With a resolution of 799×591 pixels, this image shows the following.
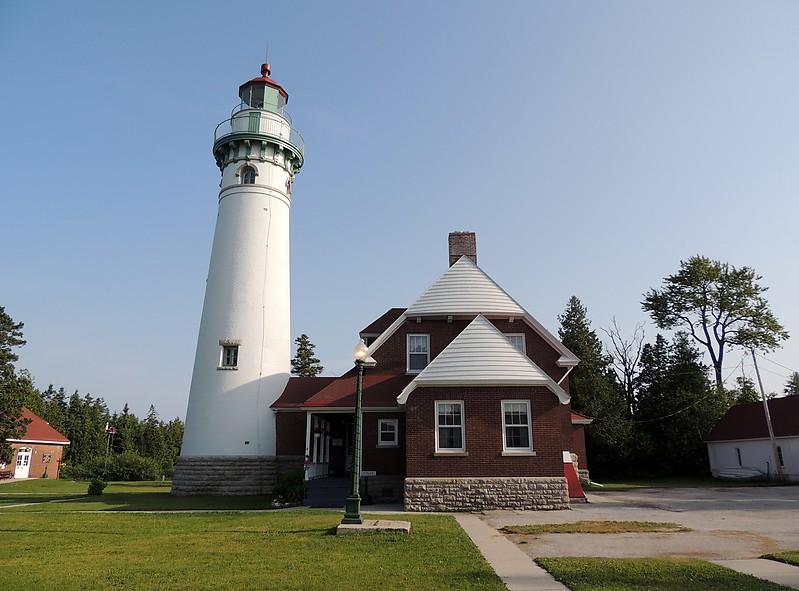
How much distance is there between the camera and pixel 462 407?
1797 centimetres

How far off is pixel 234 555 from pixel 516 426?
35.3ft

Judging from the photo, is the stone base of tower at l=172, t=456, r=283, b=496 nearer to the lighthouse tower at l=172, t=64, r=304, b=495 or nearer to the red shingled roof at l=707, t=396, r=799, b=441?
the lighthouse tower at l=172, t=64, r=304, b=495

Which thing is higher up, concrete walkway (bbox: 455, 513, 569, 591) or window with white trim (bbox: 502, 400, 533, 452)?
window with white trim (bbox: 502, 400, 533, 452)

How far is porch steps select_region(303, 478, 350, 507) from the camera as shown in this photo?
1903 centimetres

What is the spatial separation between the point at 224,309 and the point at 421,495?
12.8 meters

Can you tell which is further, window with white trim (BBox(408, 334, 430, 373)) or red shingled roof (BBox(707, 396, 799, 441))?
red shingled roof (BBox(707, 396, 799, 441))

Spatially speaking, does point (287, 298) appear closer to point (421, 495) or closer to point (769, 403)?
point (421, 495)

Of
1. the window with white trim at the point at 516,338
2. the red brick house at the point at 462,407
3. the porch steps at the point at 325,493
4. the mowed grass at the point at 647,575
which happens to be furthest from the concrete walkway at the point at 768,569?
the window with white trim at the point at 516,338

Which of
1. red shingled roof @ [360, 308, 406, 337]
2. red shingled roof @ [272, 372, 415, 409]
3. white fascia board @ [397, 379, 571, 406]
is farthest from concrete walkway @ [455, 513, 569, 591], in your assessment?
red shingled roof @ [360, 308, 406, 337]

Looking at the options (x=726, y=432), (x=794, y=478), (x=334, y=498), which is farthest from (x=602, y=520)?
(x=726, y=432)

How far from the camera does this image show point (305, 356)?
56.0 metres

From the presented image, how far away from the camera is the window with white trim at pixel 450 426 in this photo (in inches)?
698

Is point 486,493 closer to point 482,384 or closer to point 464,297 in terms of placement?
point 482,384

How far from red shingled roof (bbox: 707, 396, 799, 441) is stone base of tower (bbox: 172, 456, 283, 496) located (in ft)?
98.0
